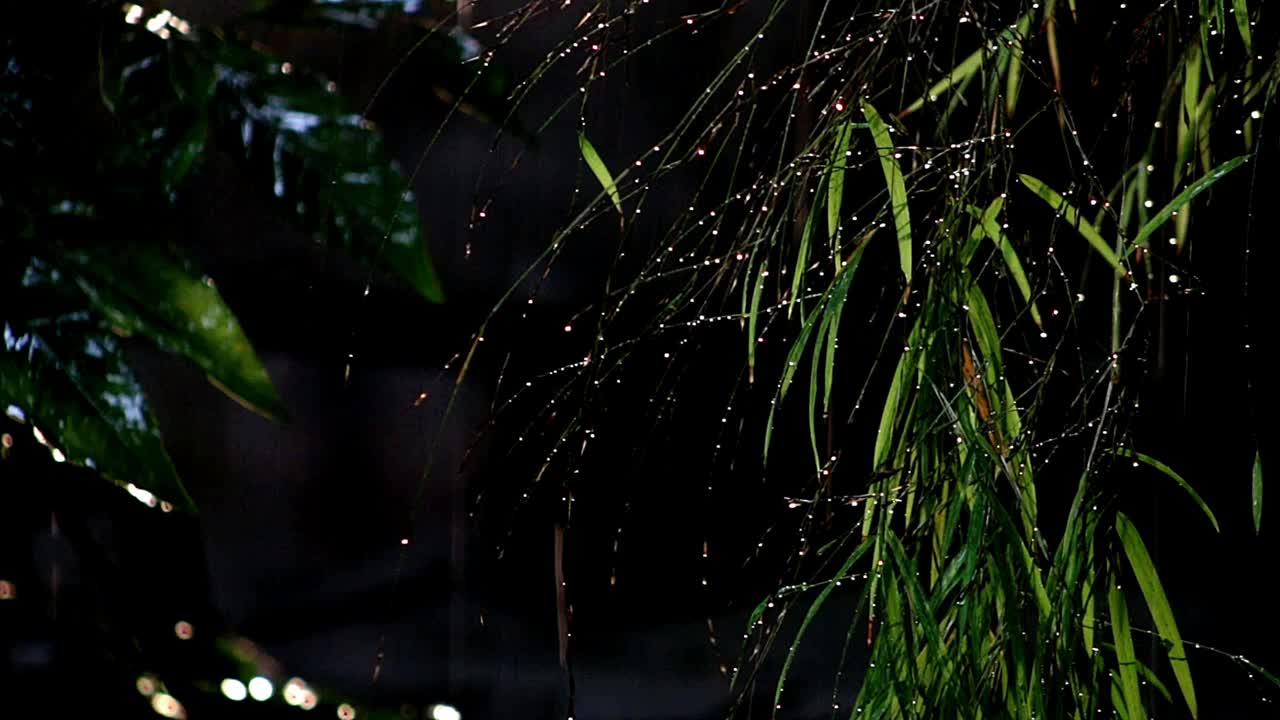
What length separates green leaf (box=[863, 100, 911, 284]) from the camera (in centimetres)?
46

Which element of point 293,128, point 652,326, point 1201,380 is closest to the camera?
point 652,326

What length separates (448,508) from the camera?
1.11m

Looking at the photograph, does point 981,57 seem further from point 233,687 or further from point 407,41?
point 233,687

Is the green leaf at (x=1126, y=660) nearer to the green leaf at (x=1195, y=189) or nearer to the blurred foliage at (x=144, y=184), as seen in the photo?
the green leaf at (x=1195, y=189)

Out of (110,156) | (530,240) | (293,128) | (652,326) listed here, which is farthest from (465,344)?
(652,326)

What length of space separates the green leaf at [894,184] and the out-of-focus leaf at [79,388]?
0.76 meters

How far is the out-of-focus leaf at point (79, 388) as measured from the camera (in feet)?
3.33

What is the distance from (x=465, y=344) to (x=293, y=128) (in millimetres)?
251

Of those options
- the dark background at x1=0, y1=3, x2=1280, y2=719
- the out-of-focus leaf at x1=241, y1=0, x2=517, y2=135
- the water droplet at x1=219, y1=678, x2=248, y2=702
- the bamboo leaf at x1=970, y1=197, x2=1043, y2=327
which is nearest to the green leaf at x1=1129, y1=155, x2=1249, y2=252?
the bamboo leaf at x1=970, y1=197, x2=1043, y2=327

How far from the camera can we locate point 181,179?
1.11 m

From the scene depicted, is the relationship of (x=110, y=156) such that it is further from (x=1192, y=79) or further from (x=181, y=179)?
(x=1192, y=79)

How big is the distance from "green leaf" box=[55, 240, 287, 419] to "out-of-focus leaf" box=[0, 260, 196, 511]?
0.02 m

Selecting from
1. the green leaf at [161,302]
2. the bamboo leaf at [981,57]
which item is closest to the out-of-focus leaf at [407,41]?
the green leaf at [161,302]

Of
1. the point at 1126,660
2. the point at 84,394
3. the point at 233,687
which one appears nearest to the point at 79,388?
the point at 84,394
